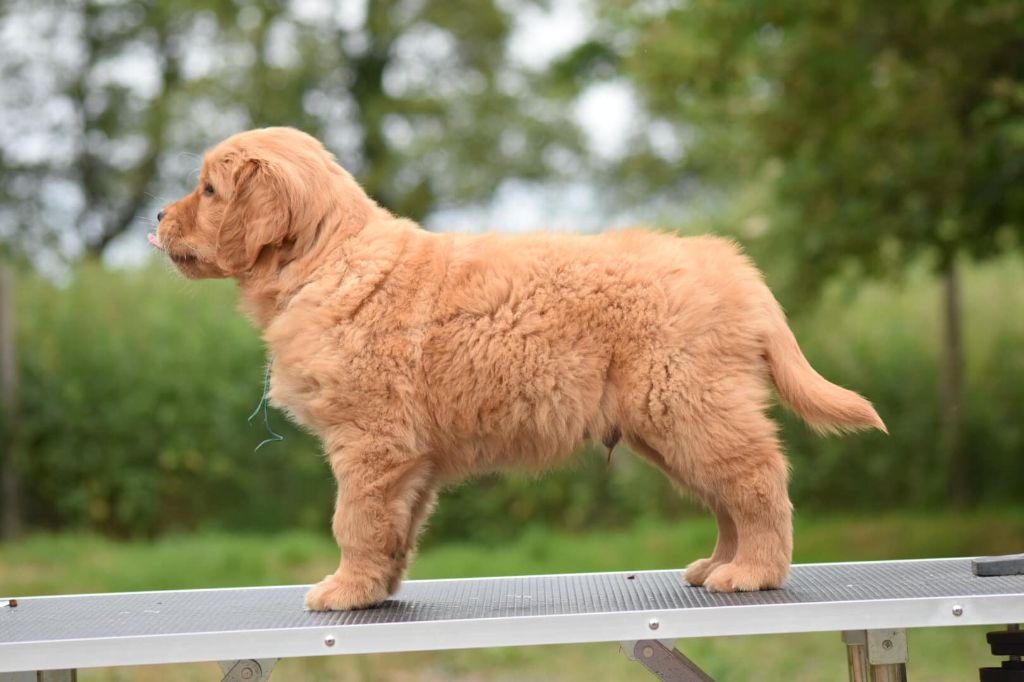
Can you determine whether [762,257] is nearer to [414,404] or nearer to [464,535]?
[464,535]

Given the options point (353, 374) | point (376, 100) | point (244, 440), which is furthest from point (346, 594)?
point (376, 100)

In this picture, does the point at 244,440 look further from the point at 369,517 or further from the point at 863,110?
the point at 369,517

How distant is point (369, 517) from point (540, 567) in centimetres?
649

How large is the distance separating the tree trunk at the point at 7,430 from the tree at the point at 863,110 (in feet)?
20.4

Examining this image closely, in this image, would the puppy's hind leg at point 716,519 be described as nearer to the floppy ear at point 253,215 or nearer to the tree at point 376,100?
the floppy ear at point 253,215

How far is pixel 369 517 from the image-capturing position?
4008 mm

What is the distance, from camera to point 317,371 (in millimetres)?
4062

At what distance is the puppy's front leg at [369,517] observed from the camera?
401 cm

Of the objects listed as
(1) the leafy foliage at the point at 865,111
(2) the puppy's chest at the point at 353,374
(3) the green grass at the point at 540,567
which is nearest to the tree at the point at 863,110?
(1) the leafy foliage at the point at 865,111

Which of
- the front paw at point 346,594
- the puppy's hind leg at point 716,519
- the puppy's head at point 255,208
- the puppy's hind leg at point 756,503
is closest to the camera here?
the puppy's hind leg at point 756,503

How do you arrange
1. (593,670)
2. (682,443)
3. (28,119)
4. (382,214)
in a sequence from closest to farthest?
(682,443) → (382,214) → (593,670) → (28,119)

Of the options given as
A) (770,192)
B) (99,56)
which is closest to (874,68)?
(770,192)

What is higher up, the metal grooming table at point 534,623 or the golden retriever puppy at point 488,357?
the golden retriever puppy at point 488,357

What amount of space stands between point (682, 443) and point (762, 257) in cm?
651
